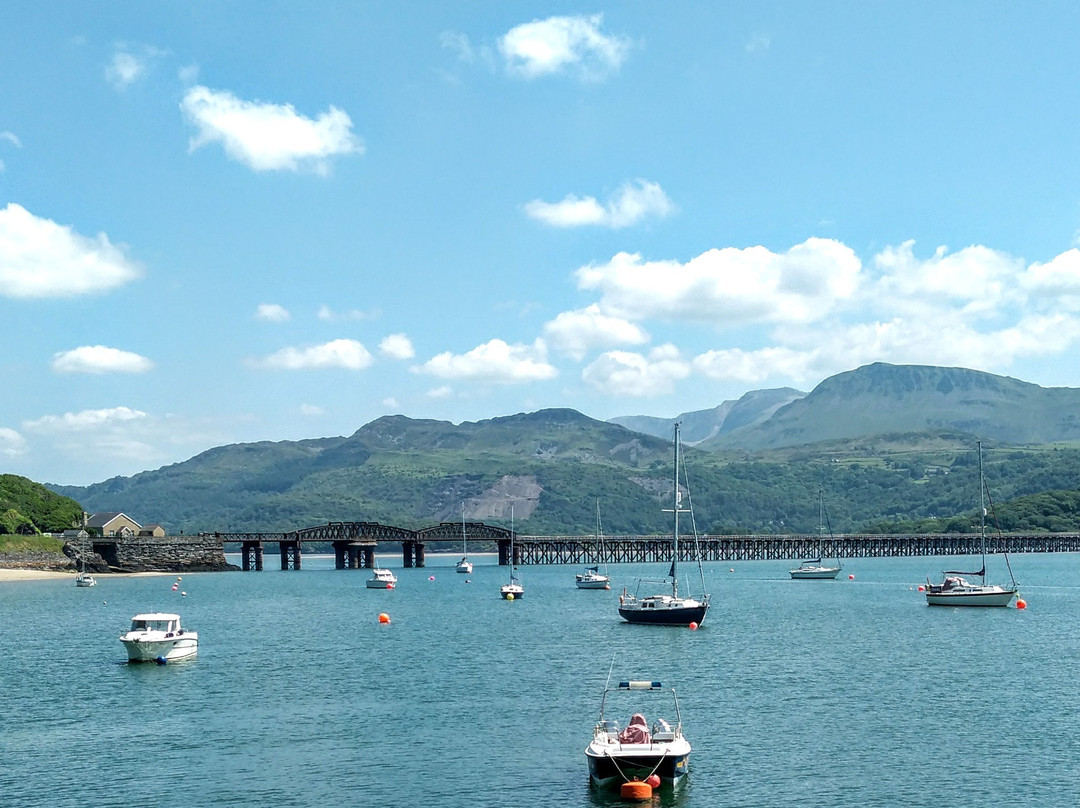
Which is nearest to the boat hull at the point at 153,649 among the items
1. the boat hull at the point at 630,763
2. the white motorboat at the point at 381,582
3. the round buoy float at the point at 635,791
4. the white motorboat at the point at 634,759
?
the white motorboat at the point at 634,759

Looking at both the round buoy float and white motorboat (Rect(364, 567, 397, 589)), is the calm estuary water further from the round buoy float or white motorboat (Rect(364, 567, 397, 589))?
white motorboat (Rect(364, 567, 397, 589))

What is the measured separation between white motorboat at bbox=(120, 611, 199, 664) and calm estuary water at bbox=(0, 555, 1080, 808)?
1589mm

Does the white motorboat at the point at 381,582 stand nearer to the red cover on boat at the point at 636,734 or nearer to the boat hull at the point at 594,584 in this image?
the boat hull at the point at 594,584

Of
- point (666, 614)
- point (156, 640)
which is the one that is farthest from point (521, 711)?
point (666, 614)

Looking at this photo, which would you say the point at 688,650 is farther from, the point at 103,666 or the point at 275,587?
the point at 275,587

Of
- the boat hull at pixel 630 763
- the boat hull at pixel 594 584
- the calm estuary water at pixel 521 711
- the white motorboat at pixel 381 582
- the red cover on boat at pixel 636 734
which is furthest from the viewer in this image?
the white motorboat at pixel 381 582

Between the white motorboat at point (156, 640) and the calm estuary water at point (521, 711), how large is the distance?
1.59 m

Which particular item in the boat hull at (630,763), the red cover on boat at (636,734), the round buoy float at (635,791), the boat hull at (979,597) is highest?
the red cover on boat at (636,734)

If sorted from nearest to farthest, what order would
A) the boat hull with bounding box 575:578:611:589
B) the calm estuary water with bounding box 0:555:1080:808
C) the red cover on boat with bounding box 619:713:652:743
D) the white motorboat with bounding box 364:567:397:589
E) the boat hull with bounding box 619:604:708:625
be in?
the red cover on boat with bounding box 619:713:652:743
the calm estuary water with bounding box 0:555:1080:808
the boat hull with bounding box 619:604:708:625
the boat hull with bounding box 575:578:611:589
the white motorboat with bounding box 364:567:397:589

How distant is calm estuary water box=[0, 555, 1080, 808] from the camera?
46.3 meters

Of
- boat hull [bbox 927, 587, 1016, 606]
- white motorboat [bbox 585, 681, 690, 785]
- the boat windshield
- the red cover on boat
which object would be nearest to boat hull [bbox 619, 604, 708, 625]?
boat hull [bbox 927, 587, 1016, 606]

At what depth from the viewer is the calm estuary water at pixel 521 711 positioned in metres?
46.3

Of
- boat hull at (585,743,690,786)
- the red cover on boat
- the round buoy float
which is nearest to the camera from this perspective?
the round buoy float

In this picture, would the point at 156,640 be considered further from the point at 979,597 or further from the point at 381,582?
the point at 381,582
